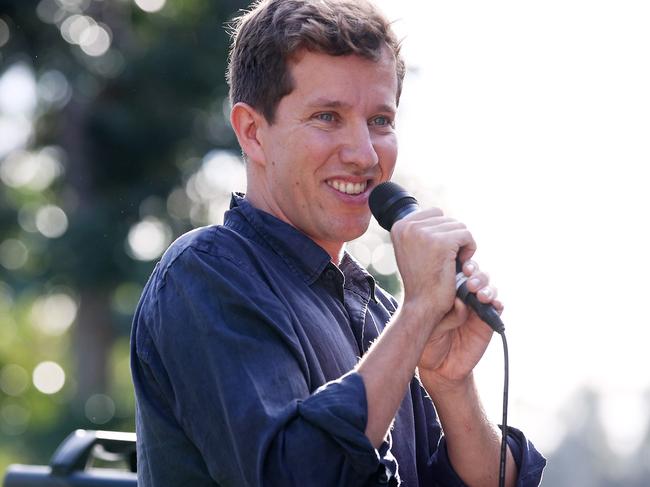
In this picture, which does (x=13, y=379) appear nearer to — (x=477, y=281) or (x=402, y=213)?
(x=402, y=213)

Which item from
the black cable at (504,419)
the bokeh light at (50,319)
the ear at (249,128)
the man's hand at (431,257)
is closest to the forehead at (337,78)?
the ear at (249,128)

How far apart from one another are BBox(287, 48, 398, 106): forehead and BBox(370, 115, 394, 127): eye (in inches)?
1.6

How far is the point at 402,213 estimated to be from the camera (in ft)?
7.93

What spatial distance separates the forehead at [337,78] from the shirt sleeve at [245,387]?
1.52 ft

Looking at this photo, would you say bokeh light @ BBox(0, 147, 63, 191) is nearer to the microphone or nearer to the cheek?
the cheek

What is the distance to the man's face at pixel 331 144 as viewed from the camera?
2.58 meters

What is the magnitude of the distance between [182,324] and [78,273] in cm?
1368

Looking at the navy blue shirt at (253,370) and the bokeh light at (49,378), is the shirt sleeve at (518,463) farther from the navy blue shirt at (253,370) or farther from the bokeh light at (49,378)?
the bokeh light at (49,378)

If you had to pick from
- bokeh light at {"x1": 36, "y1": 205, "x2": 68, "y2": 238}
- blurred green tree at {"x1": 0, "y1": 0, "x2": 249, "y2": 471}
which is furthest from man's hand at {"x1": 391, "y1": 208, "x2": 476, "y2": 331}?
bokeh light at {"x1": 36, "y1": 205, "x2": 68, "y2": 238}

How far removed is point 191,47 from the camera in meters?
15.0

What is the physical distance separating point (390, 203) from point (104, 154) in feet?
47.0

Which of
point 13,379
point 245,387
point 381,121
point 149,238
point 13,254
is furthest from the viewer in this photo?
point 13,379

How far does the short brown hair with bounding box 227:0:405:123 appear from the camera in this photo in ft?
8.54

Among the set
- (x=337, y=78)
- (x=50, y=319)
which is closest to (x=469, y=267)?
(x=337, y=78)
